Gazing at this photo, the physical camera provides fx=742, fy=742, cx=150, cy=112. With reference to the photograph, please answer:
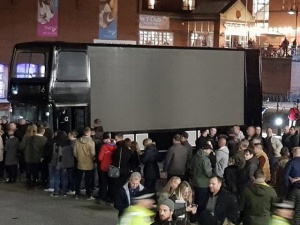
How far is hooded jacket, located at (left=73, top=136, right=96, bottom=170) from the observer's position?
54.5ft

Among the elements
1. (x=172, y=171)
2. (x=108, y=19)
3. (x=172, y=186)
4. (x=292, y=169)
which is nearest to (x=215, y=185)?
(x=172, y=186)

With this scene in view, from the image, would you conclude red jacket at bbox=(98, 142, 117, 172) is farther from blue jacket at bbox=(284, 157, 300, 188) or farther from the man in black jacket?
the man in black jacket

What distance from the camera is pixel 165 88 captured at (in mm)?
25000

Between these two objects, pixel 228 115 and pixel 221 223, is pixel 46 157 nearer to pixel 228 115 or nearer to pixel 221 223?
pixel 221 223

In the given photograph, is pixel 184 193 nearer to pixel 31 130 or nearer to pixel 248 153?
pixel 248 153

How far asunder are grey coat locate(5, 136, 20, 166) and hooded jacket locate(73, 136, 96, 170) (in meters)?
2.57

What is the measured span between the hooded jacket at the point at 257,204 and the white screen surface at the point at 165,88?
1234 cm

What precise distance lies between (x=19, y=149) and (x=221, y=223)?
31.0ft

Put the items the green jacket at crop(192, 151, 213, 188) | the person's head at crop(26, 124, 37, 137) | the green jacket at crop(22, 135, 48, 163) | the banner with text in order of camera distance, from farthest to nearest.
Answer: the banner with text
the person's head at crop(26, 124, 37, 137)
the green jacket at crop(22, 135, 48, 163)
the green jacket at crop(192, 151, 213, 188)

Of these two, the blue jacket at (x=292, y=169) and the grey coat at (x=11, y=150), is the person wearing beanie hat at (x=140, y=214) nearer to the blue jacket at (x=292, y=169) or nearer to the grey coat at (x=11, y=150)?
the blue jacket at (x=292, y=169)

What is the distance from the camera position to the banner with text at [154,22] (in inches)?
2110

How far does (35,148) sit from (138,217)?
909 centimetres

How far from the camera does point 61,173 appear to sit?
56.4 feet

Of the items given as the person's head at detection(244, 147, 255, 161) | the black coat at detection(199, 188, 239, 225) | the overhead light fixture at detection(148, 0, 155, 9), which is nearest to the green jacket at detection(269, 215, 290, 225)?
the black coat at detection(199, 188, 239, 225)
